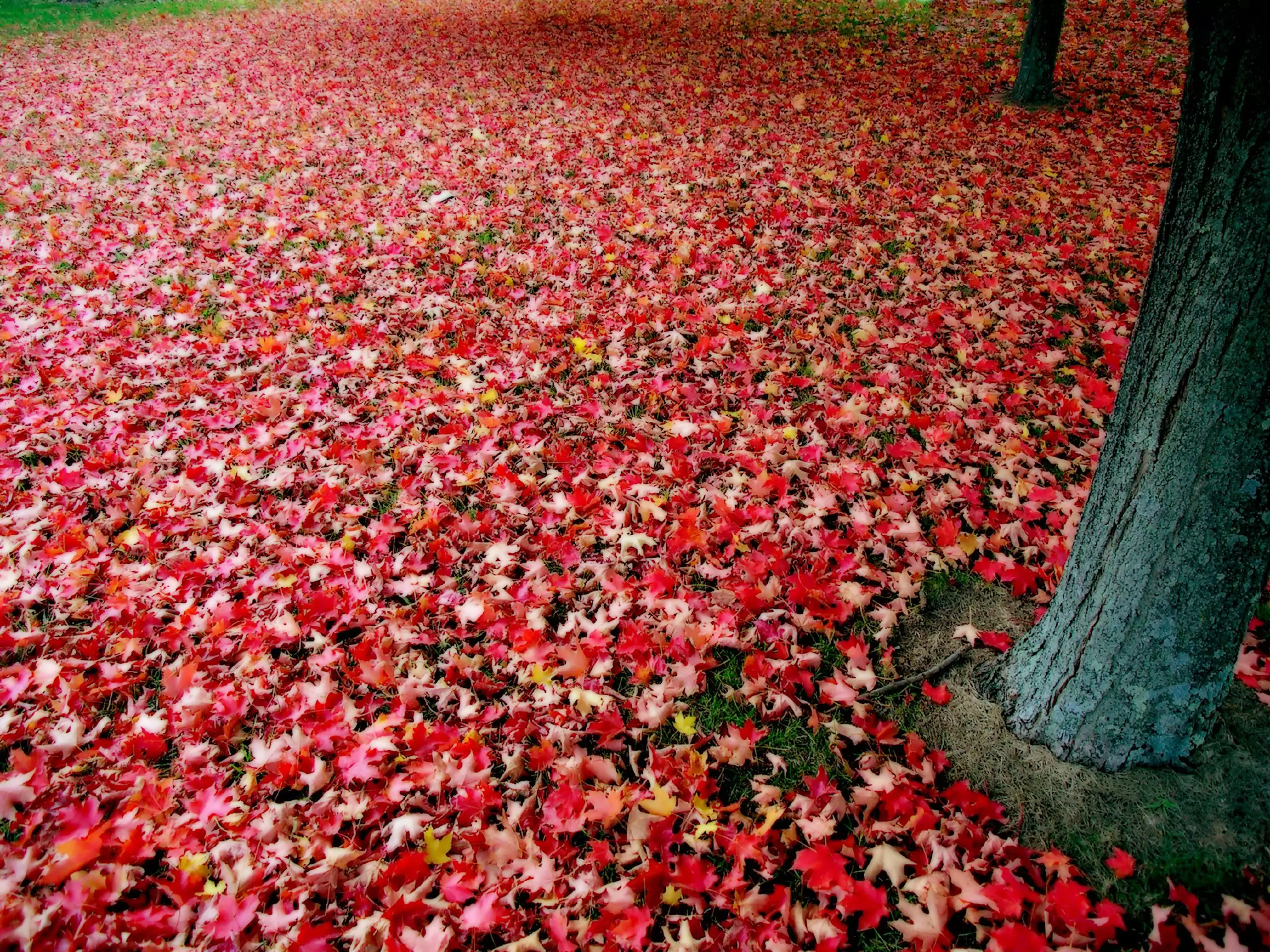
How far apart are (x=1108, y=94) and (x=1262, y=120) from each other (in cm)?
816

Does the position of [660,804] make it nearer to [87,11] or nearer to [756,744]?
[756,744]

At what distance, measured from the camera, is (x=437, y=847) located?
2229mm

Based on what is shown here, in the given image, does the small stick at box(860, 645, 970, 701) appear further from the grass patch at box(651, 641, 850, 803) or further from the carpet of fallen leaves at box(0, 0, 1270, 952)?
the grass patch at box(651, 641, 850, 803)

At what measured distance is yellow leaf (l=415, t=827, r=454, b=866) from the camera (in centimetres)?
222

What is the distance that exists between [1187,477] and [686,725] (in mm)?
1711

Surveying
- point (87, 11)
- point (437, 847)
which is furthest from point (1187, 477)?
point (87, 11)

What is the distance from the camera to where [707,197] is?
623cm

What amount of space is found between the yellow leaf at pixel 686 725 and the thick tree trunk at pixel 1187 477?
1.11 metres

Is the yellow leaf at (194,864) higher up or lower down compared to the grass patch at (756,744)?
lower down

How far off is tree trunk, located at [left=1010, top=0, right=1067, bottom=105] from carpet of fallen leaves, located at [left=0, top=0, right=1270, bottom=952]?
14.3 inches

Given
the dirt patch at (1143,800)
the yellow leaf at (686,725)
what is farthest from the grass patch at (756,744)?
the dirt patch at (1143,800)

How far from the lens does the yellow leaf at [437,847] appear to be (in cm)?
222

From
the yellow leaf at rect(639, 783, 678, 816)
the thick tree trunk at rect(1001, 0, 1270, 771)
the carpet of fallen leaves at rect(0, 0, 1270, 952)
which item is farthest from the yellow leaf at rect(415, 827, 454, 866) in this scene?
the thick tree trunk at rect(1001, 0, 1270, 771)

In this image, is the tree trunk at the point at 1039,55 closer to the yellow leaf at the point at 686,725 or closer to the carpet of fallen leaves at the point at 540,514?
the carpet of fallen leaves at the point at 540,514
